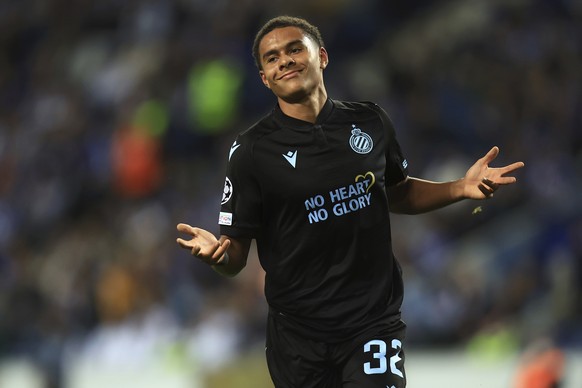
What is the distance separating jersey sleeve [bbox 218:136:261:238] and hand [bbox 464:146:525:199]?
90 cm

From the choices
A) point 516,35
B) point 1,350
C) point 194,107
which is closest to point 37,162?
point 194,107

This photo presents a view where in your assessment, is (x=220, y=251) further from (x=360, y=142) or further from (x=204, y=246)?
(x=360, y=142)

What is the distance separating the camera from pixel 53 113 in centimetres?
1502

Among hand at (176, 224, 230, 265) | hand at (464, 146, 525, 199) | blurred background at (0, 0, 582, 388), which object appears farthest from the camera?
blurred background at (0, 0, 582, 388)

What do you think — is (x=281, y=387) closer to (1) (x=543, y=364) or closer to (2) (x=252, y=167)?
(2) (x=252, y=167)

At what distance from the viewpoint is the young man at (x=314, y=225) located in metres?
4.71

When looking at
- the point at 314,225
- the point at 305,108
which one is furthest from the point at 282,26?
the point at 314,225

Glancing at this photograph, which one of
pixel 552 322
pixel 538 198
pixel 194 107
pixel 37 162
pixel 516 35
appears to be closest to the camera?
pixel 552 322

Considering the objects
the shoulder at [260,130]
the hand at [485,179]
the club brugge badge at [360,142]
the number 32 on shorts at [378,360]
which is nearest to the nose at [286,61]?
the shoulder at [260,130]

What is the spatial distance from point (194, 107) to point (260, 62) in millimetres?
8336

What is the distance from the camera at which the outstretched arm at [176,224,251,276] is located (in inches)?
178

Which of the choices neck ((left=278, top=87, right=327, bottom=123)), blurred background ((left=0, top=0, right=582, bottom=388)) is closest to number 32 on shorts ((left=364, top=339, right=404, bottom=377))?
neck ((left=278, top=87, right=327, bottom=123))

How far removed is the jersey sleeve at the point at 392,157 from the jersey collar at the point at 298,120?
230 millimetres

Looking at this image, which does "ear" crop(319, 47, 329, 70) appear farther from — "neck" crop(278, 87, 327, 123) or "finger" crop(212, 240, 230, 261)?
"finger" crop(212, 240, 230, 261)
